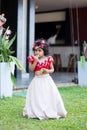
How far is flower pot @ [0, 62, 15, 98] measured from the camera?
5.98m

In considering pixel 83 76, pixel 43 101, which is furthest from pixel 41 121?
pixel 83 76

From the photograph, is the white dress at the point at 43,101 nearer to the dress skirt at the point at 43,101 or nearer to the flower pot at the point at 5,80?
the dress skirt at the point at 43,101

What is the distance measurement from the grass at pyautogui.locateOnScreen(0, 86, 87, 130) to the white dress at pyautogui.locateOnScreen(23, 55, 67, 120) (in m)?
0.10

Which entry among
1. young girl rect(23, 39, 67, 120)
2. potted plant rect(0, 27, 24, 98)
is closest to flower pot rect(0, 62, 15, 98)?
potted plant rect(0, 27, 24, 98)

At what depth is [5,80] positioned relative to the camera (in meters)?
6.03

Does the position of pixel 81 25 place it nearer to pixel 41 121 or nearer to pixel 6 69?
pixel 6 69

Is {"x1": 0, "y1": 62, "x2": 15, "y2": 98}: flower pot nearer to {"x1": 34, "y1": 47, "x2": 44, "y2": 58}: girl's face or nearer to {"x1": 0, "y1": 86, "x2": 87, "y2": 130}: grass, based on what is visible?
{"x1": 0, "y1": 86, "x2": 87, "y2": 130}: grass

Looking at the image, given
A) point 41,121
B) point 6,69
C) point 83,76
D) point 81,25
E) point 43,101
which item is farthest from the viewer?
point 81,25

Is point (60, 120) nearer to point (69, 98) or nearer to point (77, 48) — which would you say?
point (69, 98)

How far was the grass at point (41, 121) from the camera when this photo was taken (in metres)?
3.94

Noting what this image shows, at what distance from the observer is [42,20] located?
14445mm

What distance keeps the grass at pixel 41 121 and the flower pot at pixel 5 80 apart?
0.15 metres

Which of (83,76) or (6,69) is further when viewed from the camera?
(83,76)

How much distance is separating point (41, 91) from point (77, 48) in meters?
8.79
